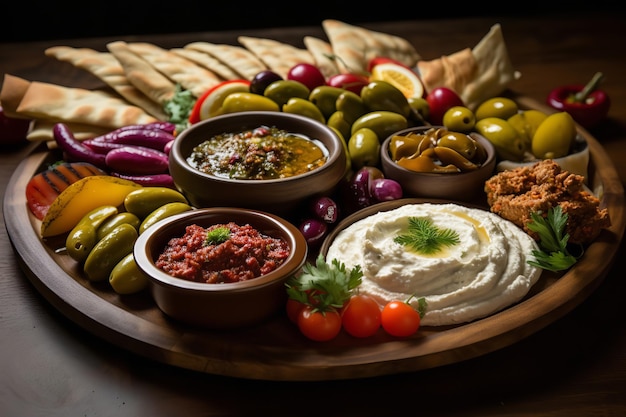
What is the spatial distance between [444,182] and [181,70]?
2.29 m

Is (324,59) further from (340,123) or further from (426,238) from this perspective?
(426,238)

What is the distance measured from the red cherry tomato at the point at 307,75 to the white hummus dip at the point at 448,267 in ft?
5.97

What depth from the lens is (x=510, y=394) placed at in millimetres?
2924

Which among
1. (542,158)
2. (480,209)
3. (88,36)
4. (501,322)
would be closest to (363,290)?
(501,322)

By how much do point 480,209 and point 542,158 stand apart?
2.32 feet

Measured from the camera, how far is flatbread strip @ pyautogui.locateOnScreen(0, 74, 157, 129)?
4863mm

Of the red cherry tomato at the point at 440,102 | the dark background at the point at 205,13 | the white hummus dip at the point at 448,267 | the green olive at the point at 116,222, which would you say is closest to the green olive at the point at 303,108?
the red cherry tomato at the point at 440,102

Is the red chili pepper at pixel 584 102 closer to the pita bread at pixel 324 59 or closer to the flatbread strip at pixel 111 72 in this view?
the pita bread at pixel 324 59

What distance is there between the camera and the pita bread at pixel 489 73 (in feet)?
17.7

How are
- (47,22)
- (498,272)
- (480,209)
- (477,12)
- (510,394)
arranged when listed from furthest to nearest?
(477,12) < (47,22) < (480,209) < (498,272) < (510,394)

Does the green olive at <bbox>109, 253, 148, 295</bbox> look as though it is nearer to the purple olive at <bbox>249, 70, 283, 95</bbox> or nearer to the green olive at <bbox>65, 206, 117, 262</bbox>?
the green olive at <bbox>65, 206, 117, 262</bbox>

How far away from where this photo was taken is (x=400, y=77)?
5484 mm

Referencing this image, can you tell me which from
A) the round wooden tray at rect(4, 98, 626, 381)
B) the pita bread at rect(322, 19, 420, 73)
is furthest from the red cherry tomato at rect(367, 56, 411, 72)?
the round wooden tray at rect(4, 98, 626, 381)

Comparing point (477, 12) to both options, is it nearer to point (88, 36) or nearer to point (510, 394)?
point (88, 36)
